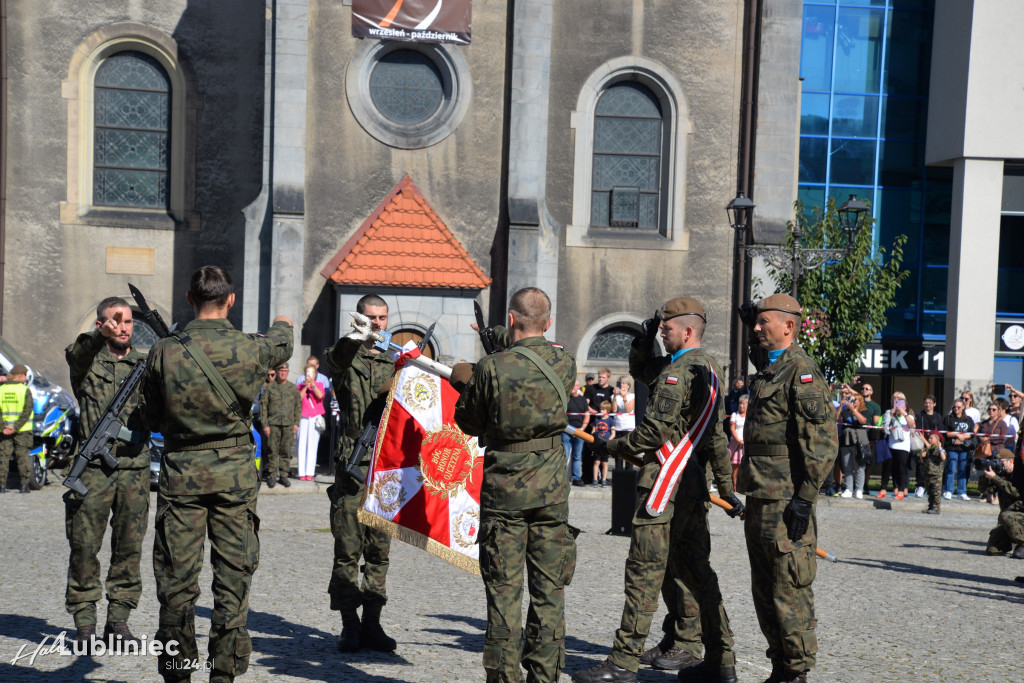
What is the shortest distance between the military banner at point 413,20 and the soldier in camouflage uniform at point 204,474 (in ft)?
53.6

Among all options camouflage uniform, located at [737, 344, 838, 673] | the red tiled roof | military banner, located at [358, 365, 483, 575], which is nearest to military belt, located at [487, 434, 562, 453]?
military banner, located at [358, 365, 483, 575]

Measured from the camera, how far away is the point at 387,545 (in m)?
7.52

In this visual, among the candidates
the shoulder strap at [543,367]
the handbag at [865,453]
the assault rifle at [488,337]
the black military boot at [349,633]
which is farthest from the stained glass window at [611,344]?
the shoulder strap at [543,367]

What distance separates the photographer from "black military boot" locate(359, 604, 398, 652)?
7422 millimetres

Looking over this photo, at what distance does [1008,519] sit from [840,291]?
327 inches

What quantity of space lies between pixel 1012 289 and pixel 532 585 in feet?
96.3

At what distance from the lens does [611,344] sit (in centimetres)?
2295

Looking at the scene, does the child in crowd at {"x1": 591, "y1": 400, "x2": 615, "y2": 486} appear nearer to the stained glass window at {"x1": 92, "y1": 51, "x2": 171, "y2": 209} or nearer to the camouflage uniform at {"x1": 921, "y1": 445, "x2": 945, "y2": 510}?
the camouflage uniform at {"x1": 921, "y1": 445, "x2": 945, "y2": 510}

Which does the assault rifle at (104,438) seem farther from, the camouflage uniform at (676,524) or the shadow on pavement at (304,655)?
the camouflage uniform at (676,524)

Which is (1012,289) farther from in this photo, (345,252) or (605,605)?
(605,605)

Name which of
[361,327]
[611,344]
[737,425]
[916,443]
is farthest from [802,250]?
[361,327]

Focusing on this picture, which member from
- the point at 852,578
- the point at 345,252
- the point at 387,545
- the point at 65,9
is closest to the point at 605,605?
the point at 387,545

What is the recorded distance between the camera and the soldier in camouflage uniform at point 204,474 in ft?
19.5

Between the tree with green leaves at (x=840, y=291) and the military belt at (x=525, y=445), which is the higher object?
the tree with green leaves at (x=840, y=291)
